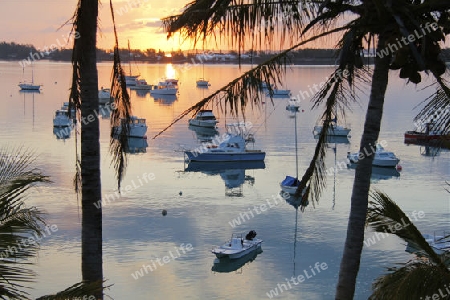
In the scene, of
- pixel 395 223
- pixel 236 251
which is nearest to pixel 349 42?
pixel 395 223

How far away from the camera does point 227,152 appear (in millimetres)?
57375

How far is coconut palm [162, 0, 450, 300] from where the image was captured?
7.37 m

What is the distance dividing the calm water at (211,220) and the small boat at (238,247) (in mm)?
516

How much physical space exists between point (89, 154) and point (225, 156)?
4923cm

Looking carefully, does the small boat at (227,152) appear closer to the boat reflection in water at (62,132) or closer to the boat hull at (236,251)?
the boat reflection in water at (62,132)

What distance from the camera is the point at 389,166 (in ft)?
176

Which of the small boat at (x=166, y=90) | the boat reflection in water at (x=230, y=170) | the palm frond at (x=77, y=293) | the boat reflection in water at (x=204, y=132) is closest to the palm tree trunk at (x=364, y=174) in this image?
the palm frond at (x=77, y=293)

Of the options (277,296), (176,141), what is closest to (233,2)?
(277,296)

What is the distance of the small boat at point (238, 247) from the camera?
2900 centimetres

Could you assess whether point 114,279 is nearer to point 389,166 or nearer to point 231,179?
point 231,179

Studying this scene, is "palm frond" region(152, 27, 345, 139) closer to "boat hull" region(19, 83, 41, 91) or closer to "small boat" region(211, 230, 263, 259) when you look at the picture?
"small boat" region(211, 230, 263, 259)

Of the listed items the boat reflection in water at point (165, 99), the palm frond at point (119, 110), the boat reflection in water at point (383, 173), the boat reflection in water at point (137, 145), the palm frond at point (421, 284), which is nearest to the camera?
the palm frond at point (421, 284)

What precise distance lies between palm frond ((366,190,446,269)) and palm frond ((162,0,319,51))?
2445 mm

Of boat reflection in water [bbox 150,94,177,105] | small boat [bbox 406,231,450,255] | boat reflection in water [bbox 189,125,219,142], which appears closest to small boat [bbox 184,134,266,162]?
boat reflection in water [bbox 189,125,219,142]
